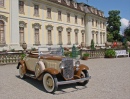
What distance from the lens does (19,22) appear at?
2283 cm

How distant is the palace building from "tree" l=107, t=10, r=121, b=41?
1570cm

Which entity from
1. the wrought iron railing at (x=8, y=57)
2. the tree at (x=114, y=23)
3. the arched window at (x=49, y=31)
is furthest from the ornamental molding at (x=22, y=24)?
the tree at (x=114, y=23)

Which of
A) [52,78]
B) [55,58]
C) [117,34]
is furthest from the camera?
[117,34]

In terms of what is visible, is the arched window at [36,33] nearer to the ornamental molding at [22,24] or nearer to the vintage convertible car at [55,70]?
A: the ornamental molding at [22,24]

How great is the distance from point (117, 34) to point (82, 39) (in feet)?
68.2

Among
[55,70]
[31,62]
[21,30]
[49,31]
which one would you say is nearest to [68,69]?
[55,70]

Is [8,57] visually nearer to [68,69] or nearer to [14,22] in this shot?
[14,22]

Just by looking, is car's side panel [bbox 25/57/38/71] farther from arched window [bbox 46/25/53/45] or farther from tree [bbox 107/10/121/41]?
tree [bbox 107/10/121/41]

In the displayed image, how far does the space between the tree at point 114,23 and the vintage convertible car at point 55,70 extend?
1919 inches

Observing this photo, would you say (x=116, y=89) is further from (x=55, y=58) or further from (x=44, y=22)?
(x=44, y=22)

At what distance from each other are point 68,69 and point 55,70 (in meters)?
0.50

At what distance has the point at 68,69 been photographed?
653cm

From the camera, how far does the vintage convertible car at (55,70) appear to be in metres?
6.32

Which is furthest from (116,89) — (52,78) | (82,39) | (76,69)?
(82,39)
